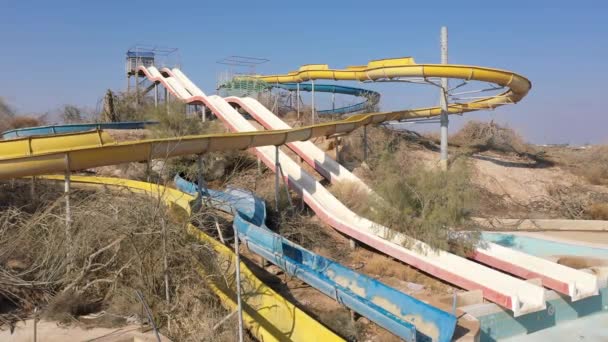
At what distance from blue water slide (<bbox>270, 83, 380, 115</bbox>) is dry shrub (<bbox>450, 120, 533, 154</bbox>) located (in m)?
4.00

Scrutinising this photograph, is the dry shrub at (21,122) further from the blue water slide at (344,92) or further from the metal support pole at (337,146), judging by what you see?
the metal support pole at (337,146)

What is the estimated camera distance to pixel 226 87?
20.6 metres

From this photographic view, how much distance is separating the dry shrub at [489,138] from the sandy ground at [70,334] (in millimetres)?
16980

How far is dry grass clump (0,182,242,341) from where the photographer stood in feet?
17.7

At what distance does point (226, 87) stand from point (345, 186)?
1039cm

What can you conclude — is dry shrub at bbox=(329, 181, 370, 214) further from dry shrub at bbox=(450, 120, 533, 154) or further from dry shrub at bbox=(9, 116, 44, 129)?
dry shrub at bbox=(9, 116, 44, 129)

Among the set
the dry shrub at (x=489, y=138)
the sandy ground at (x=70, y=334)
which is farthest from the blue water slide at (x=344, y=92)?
the sandy ground at (x=70, y=334)

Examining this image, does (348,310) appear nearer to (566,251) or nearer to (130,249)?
(130,249)

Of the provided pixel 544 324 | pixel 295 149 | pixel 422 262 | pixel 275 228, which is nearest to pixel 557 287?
pixel 544 324

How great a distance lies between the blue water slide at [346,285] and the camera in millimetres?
5805

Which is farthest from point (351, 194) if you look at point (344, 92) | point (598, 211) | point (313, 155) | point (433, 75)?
point (344, 92)

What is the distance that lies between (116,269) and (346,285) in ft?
10.5

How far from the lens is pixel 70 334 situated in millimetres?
5391

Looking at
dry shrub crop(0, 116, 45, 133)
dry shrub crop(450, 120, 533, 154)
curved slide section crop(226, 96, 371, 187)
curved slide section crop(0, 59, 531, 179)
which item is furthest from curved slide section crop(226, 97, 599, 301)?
dry shrub crop(0, 116, 45, 133)
